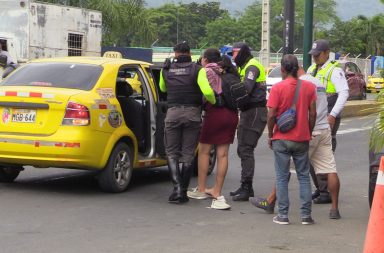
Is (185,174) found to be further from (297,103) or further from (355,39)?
(355,39)

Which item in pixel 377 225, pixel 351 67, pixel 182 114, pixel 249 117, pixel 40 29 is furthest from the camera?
pixel 351 67

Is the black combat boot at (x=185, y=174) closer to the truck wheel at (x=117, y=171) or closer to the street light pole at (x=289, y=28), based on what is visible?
the truck wheel at (x=117, y=171)

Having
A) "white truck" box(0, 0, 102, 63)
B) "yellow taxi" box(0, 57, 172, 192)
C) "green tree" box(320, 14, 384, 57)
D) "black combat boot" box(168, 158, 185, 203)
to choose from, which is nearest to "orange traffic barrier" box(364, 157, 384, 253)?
"black combat boot" box(168, 158, 185, 203)

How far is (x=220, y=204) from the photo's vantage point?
788 centimetres

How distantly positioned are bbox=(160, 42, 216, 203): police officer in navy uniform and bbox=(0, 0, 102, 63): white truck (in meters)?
16.8

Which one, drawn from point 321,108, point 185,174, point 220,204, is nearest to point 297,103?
point 321,108

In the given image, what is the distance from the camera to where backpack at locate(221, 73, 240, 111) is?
8086 millimetres

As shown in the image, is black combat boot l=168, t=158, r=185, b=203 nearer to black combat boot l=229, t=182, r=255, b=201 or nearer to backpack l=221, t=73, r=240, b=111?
black combat boot l=229, t=182, r=255, b=201

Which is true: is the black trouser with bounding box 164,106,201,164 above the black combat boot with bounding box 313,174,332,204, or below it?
above

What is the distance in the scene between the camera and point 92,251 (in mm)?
5879

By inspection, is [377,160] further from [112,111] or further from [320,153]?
[112,111]

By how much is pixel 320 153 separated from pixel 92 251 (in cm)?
297

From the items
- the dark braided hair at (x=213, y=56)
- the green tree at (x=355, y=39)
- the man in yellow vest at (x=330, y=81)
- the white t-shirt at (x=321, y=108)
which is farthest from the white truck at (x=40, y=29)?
the green tree at (x=355, y=39)

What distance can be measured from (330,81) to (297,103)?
4.63ft
